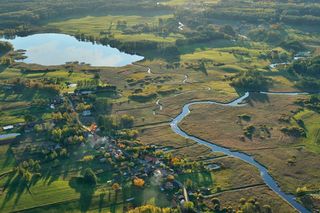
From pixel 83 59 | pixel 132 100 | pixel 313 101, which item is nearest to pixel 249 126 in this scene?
pixel 313 101

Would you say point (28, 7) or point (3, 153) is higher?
point (28, 7)

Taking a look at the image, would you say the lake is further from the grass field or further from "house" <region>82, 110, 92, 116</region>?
"house" <region>82, 110, 92, 116</region>

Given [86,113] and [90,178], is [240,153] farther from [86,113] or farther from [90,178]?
[86,113]

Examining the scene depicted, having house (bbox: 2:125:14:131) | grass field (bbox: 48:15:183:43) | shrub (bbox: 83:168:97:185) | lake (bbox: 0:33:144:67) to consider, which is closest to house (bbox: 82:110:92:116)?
house (bbox: 2:125:14:131)

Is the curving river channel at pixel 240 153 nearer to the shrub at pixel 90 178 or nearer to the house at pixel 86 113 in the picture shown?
the house at pixel 86 113

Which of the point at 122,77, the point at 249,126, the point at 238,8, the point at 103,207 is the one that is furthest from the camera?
the point at 238,8

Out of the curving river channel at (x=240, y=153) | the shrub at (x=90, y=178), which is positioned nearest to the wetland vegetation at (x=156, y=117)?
the shrub at (x=90, y=178)

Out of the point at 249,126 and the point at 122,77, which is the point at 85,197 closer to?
the point at 249,126
